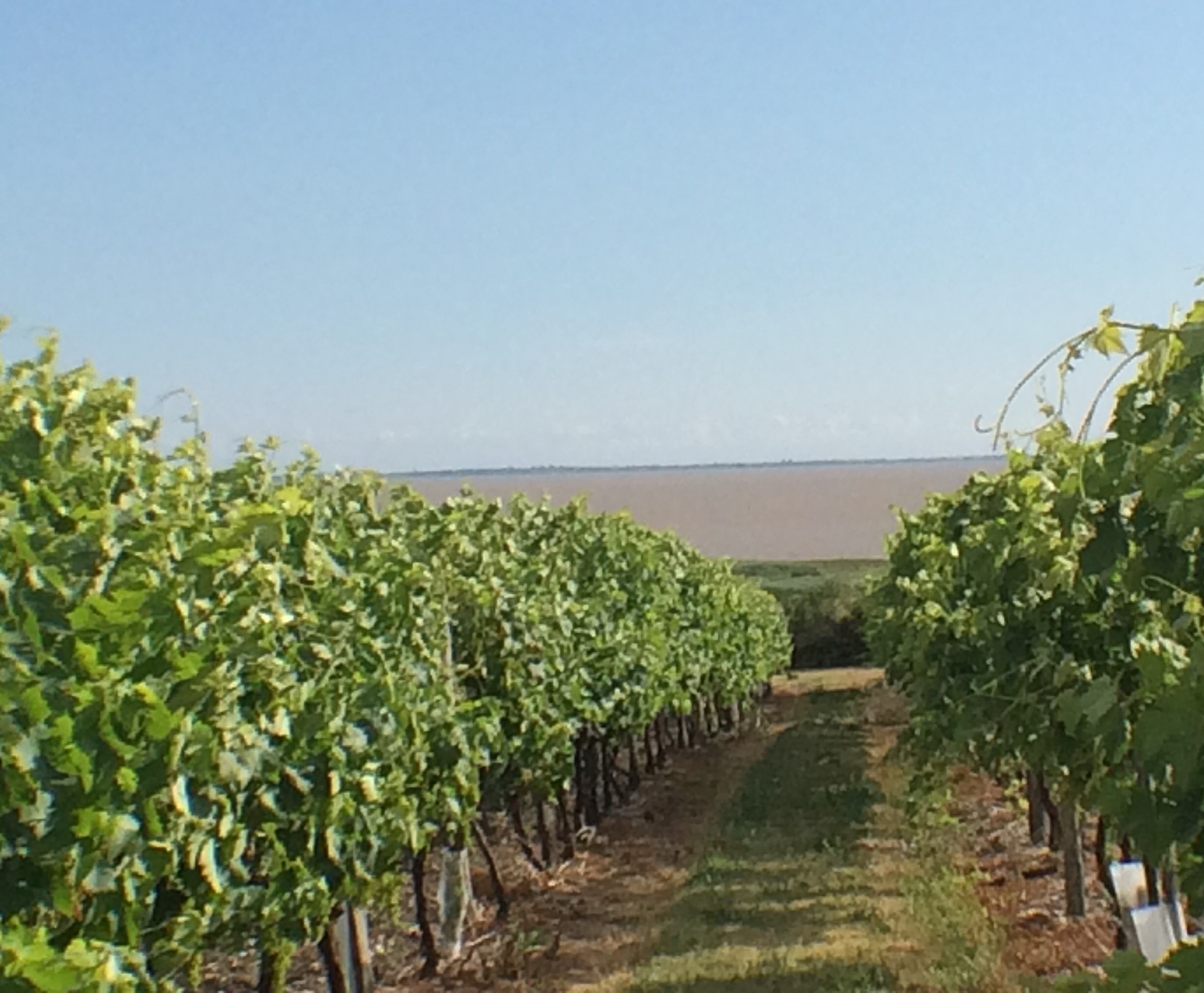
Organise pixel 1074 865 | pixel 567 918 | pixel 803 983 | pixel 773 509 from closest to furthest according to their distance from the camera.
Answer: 1. pixel 803 983
2. pixel 1074 865
3. pixel 567 918
4. pixel 773 509

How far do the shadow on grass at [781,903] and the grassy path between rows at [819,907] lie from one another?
16 mm

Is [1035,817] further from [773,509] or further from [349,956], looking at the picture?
[773,509]

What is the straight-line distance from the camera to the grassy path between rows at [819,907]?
8992 millimetres

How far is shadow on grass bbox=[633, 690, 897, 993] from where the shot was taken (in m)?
9.11

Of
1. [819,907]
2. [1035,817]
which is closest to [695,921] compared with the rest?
[819,907]

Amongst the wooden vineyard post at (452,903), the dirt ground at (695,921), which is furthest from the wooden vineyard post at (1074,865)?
the wooden vineyard post at (452,903)

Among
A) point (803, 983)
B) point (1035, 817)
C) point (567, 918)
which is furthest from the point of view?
point (1035, 817)

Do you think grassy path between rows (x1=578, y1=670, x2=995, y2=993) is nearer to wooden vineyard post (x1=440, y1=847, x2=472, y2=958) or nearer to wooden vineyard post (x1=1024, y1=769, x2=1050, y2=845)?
wooden vineyard post (x1=1024, y1=769, x2=1050, y2=845)

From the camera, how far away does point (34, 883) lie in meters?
3.91

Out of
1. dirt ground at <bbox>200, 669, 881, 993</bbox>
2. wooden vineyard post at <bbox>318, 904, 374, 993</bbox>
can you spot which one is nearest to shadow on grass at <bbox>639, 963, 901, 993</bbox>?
dirt ground at <bbox>200, 669, 881, 993</bbox>

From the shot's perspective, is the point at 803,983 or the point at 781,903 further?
the point at 781,903

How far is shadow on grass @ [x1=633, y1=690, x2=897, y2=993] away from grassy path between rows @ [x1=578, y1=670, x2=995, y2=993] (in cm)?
2

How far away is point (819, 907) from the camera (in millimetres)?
11180

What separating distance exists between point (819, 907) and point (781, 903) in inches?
12.6
